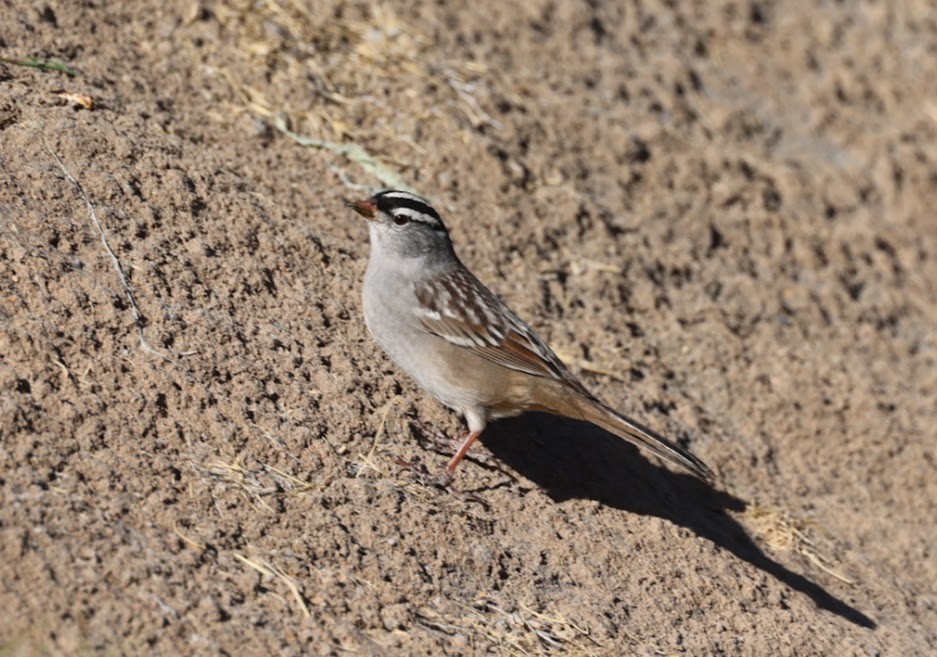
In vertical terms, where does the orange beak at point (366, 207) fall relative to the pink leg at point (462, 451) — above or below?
above

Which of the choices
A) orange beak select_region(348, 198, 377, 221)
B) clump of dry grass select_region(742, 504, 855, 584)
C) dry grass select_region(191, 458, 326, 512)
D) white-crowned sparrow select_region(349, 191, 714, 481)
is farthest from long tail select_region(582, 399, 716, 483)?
orange beak select_region(348, 198, 377, 221)

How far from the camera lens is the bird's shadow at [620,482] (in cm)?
639

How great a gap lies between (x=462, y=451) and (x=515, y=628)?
3.73ft

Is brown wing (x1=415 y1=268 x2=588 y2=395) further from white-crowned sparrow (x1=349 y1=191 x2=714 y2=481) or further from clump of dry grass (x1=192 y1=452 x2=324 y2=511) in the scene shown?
clump of dry grass (x1=192 y1=452 x2=324 y2=511)

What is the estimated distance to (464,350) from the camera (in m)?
6.22

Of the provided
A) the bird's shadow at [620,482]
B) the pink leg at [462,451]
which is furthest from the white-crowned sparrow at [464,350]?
the bird's shadow at [620,482]

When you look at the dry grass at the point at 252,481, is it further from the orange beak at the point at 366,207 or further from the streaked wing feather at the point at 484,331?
the orange beak at the point at 366,207

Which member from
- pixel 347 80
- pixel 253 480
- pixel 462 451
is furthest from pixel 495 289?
pixel 253 480

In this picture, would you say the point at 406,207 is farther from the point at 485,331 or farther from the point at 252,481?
the point at 252,481

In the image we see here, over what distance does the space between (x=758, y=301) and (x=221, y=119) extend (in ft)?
13.6

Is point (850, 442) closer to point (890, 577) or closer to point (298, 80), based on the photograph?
point (890, 577)

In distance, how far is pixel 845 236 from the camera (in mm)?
9438

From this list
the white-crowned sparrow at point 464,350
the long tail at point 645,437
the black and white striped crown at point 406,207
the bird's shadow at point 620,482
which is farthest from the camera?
the black and white striped crown at point 406,207

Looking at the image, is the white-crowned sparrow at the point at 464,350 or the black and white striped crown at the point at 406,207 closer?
→ the white-crowned sparrow at the point at 464,350
